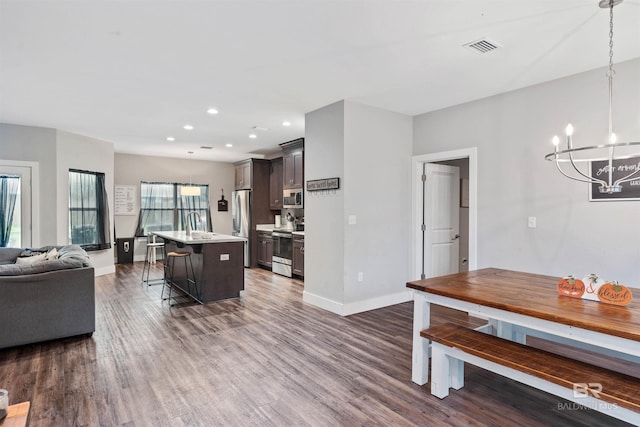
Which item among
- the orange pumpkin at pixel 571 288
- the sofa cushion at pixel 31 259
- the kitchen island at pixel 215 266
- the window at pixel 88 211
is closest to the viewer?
the orange pumpkin at pixel 571 288

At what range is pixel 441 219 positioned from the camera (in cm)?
521

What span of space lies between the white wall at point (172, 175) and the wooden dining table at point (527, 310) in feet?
25.9

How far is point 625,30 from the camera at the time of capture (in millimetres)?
2605

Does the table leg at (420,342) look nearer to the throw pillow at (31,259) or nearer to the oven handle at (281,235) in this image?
the oven handle at (281,235)

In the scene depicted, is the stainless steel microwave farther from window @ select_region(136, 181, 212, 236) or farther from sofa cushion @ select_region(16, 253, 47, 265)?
sofa cushion @ select_region(16, 253, 47, 265)

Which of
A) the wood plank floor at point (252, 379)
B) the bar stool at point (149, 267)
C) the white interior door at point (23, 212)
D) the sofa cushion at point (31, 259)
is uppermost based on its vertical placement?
the white interior door at point (23, 212)

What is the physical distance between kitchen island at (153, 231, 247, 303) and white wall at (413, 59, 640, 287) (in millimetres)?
3388

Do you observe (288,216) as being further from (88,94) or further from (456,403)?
(456,403)

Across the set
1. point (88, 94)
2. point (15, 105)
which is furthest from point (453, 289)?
point (15, 105)

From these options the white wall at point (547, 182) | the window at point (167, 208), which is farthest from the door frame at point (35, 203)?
the white wall at point (547, 182)

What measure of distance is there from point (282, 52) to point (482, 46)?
66.5 inches

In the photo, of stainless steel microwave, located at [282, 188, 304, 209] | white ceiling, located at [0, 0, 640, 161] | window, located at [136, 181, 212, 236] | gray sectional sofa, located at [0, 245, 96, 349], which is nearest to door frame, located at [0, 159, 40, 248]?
white ceiling, located at [0, 0, 640, 161]

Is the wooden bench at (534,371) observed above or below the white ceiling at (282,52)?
below

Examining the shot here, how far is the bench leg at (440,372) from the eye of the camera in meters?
2.46
